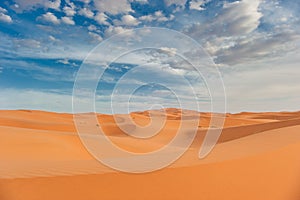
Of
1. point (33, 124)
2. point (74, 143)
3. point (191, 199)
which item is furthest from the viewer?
point (33, 124)

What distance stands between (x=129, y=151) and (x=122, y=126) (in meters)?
14.6

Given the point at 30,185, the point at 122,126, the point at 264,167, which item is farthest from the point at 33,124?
the point at 264,167

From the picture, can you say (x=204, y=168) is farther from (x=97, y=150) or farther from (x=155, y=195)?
(x=97, y=150)

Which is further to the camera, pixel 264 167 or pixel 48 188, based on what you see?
pixel 264 167

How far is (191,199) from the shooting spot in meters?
5.42

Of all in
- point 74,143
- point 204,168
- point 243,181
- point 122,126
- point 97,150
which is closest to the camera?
point 243,181

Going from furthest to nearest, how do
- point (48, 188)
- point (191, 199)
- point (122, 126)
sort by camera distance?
point (122, 126) → point (48, 188) → point (191, 199)

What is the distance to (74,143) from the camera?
15633mm

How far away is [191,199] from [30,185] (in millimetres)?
3443

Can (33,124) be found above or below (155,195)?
above

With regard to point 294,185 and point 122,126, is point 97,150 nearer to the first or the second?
point 294,185

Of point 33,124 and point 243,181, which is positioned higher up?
point 33,124

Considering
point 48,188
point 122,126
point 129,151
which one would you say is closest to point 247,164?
point 48,188

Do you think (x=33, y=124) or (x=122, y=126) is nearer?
(x=33, y=124)
